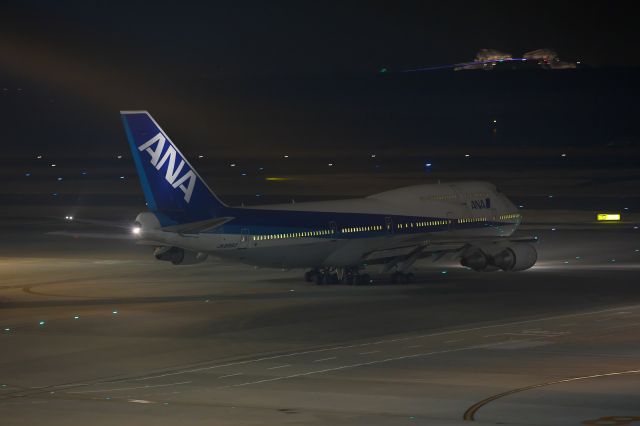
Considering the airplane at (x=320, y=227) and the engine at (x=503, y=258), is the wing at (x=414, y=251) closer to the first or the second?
the airplane at (x=320, y=227)

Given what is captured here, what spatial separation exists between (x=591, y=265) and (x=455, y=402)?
33.9 meters

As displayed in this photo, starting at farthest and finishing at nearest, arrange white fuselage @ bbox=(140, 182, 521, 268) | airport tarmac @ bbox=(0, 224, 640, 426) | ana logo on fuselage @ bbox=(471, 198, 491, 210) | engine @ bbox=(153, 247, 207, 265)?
ana logo on fuselage @ bbox=(471, 198, 491, 210) < engine @ bbox=(153, 247, 207, 265) < white fuselage @ bbox=(140, 182, 521, 268) < airport tarmac @ bbox=(0, 224, 640, 426)

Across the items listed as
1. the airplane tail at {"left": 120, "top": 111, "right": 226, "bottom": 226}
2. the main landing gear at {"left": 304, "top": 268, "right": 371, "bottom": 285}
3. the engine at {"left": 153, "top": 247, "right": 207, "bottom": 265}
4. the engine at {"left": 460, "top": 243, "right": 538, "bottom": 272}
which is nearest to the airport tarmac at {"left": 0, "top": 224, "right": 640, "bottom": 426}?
the engine at {"left": 460, "top": 243, "right": 538, "bottom": 272}

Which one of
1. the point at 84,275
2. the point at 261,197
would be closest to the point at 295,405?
the point at 84,275

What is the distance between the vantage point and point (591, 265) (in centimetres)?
6081

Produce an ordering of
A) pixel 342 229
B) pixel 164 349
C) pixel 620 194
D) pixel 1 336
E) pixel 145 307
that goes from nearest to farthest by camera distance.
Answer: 1. pixel 164 349
2. pixel 1 336
3. pixel 145 307
4. pixel 342 229
5. pixel 620 194

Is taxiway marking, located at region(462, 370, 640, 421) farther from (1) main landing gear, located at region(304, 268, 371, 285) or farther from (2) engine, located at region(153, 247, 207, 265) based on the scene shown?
(2) engine, located at region(153, 247, 207, 265)

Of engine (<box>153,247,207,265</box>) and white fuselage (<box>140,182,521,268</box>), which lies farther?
engine (<box>153,247,207,265</box>)

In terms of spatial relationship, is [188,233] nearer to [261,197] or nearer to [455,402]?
[455,402]

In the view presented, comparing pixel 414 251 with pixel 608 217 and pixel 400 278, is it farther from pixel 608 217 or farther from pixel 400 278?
pixel 608 217

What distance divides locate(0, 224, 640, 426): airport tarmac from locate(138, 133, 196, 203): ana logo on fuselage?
4475 mm

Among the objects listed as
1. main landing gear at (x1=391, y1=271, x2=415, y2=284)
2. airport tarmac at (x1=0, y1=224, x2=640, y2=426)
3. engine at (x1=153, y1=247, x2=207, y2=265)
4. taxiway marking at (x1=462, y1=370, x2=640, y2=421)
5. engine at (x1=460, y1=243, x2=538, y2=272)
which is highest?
engine at (x1=153, y1=247, x2=207, y2=265)

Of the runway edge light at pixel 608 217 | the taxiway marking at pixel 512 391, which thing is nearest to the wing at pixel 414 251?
the taxiway marking at pixel 512 391

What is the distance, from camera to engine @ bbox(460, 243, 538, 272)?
183 ft
